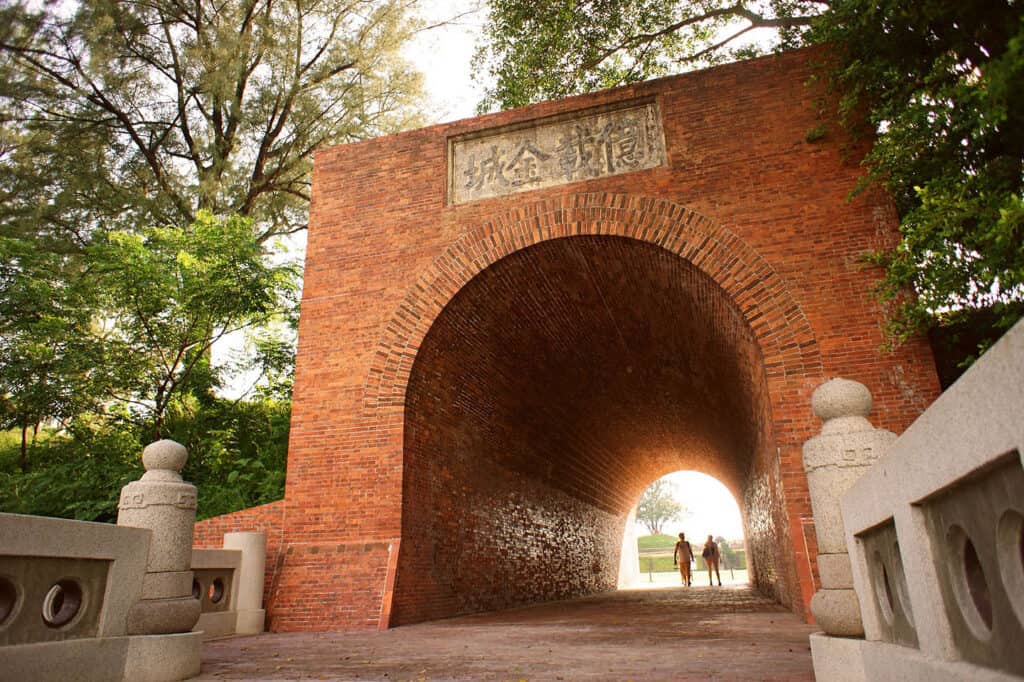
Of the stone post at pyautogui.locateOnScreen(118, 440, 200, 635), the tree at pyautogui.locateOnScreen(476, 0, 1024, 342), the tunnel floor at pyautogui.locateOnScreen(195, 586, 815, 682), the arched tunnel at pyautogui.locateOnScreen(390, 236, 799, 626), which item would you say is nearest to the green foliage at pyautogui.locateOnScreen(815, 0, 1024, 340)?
the tree at pyautogui.locateOnScreen(476, 0, 1024, 342)

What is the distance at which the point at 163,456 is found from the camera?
5129mm

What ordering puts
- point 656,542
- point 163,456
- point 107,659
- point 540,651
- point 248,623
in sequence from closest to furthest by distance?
point 107,659, point 163,456, point 540,651, point 248,623, point 656,542

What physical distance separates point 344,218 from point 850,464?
8.04m

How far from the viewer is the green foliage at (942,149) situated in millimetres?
5305

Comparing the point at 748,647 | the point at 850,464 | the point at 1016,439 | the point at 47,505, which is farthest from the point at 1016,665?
the point at 47,505

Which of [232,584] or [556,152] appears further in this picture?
[556,152]

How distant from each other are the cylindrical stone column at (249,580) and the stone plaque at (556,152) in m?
5.16

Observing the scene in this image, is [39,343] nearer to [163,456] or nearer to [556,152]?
[163,456]

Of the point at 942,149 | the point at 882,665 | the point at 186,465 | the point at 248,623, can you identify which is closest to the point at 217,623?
the point at 248,623

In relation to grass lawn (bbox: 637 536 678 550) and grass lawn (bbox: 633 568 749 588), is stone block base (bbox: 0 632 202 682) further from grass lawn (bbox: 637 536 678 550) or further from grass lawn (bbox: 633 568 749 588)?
grass lawn (bbox: 637 536 678 550)

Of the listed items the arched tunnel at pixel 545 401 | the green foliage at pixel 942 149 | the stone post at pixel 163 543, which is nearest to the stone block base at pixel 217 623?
the arched tunnel at pixel 545 401

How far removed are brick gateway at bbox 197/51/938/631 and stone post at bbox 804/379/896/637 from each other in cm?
347

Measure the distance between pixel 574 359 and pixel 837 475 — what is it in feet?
27.3

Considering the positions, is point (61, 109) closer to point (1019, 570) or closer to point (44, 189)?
point (44, 189)
